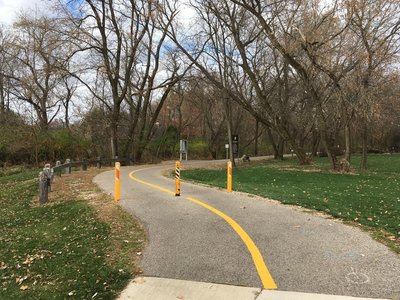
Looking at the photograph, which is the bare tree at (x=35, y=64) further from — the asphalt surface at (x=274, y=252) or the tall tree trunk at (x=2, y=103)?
the asphalt surface at (x=274, y=252)

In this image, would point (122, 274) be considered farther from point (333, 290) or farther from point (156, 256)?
point (333, 290)

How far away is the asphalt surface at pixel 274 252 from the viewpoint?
490 centimetres

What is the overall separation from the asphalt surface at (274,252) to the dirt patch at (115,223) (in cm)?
20

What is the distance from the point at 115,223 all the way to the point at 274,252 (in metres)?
3.76

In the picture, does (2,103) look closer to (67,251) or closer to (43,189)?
(43,189)

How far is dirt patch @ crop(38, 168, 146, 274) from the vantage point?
6.07 metres

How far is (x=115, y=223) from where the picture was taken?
A: 847 cm

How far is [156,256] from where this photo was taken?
606 cm

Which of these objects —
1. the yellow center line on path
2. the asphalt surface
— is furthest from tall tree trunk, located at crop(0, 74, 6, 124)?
the yellow center line on path

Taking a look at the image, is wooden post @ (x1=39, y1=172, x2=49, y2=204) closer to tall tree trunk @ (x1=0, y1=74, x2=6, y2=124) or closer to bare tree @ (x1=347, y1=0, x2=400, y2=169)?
bare tree @ (x1=347, y1=0, x2=400, y2=169)

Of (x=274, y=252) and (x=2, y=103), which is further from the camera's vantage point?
(x=2, y=103)

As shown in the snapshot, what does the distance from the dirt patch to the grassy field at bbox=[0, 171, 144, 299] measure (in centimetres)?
1

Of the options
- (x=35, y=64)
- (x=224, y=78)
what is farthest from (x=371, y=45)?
(x=35, y=64)

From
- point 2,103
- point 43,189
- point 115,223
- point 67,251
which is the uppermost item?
point 2,103
